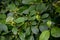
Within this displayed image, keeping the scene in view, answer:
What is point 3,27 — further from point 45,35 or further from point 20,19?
point 45,35

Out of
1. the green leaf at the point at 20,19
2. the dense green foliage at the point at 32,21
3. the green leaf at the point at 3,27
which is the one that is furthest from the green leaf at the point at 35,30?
the green leaf at the point at 3,27

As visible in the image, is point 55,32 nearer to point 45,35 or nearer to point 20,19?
point 45,35

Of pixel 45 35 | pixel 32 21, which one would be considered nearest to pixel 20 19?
pixel 32 21

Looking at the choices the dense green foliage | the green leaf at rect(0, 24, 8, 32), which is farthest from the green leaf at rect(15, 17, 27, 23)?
the green leaf at rect(0, 24, 8, 32)

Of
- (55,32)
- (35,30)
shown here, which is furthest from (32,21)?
(55,32)

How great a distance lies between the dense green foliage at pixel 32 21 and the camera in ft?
4.62

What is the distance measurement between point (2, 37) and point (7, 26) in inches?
4.3

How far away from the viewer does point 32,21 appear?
1.50 meters

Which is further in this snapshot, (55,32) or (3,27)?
(3,27)

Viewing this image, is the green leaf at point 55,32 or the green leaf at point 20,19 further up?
the green leaf at point 20,19

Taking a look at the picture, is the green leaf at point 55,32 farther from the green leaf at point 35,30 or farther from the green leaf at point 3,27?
the green leaf at point 3,27

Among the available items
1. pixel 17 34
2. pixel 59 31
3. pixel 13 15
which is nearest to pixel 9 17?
pixel 13 15

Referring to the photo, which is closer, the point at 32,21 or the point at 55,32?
the point at 55,32

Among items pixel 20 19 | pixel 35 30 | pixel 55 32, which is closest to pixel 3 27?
pixel 20 19
